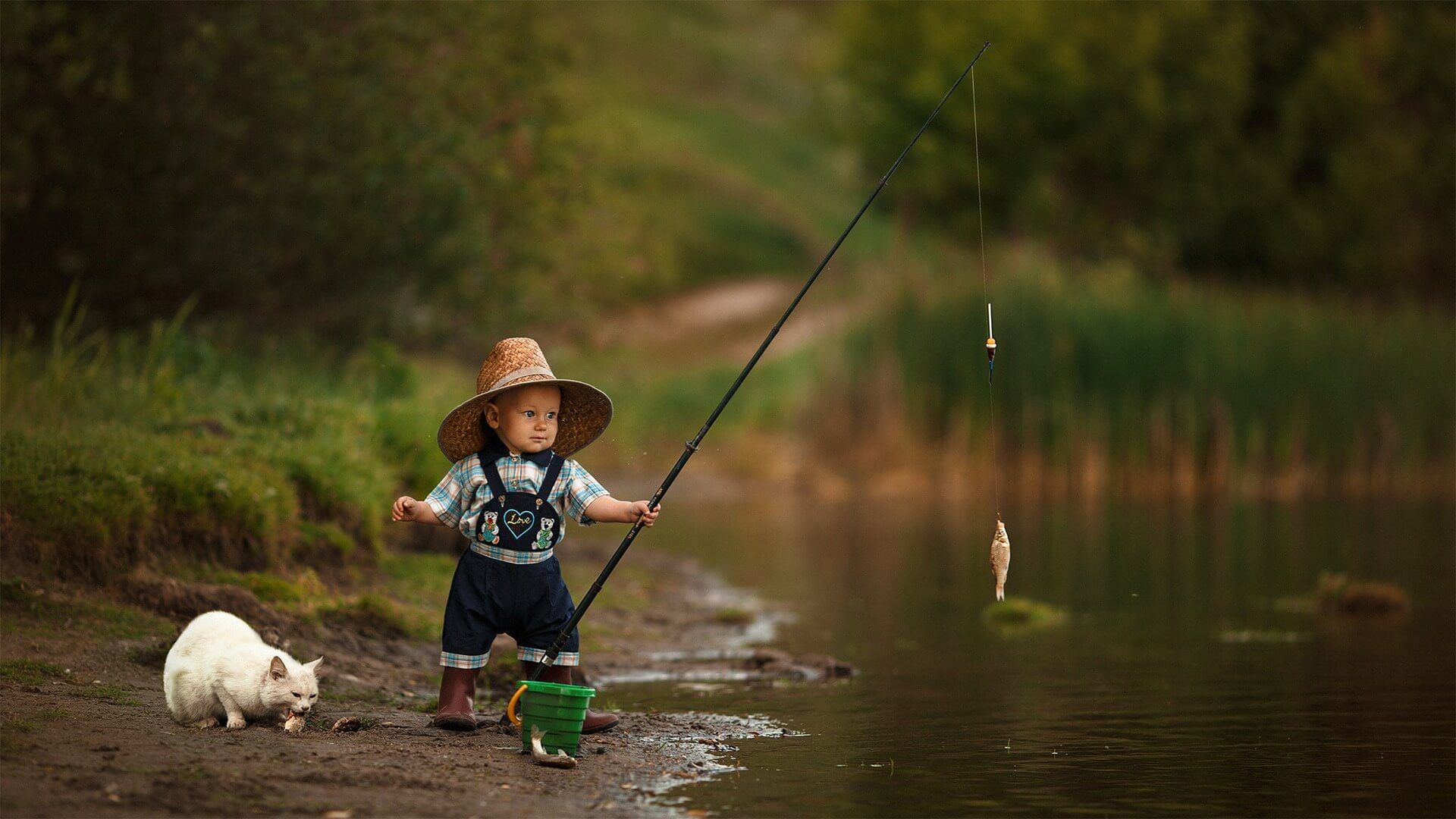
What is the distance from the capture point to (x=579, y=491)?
680cm

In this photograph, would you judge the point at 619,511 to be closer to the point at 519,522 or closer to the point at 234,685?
the point at 519,522

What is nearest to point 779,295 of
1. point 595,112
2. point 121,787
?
point 595,112

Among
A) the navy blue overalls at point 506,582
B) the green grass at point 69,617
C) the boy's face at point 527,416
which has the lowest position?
the green grass at point 69,617

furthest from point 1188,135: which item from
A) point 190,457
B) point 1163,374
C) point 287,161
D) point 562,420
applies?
point 562,420

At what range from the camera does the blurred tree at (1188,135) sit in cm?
3894

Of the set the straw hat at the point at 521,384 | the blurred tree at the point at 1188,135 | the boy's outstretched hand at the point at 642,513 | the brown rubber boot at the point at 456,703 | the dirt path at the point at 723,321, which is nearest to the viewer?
the boy's outstretched hand at the point at 642,513

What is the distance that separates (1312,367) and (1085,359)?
3.46m

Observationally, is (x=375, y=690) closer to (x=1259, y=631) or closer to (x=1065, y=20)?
(x=1259, y=631)

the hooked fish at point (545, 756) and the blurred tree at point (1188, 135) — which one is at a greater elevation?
the blurred tree at point (1188, 135)

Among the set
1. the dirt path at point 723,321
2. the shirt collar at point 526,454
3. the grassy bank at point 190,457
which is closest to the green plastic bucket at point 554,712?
the shirt collar at point 526,454

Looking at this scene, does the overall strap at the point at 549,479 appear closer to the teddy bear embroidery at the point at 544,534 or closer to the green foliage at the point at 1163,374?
the teddy bear embroidery at the point at 544,534

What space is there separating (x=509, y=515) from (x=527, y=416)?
0.43m

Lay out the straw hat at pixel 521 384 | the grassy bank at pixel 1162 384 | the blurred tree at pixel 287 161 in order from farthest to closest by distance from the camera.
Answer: the grassy bank at pixel 1162 384 → the blurred tree at pixel 287 161 → the straw hat at pixel 521 384

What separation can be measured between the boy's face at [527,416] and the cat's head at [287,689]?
126cm
